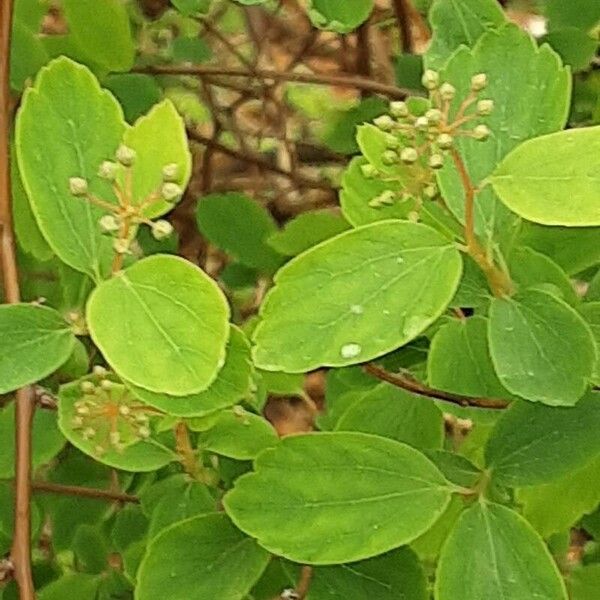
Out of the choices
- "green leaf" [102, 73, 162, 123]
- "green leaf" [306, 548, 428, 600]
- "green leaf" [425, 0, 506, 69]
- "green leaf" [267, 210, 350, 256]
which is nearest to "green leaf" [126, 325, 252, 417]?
"green leaf" [306, 548, 428, 600]

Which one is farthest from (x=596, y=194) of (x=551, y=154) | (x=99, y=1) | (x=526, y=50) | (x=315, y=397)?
(x=315, y=397)

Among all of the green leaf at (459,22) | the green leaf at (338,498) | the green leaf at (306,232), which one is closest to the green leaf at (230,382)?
the green leaf at (338,498)

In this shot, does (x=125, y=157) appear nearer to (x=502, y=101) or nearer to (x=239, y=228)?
(x=502, y=101)

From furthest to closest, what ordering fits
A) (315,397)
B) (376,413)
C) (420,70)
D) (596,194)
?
(315,397) → (420,70) → (376,413) → (596,194)

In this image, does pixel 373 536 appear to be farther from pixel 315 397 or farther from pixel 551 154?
pixel 315 397

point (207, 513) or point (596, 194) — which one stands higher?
point (596, 194)

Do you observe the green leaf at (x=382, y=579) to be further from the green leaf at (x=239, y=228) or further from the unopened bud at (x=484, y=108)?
the green leaf at (x=239, y=228)
